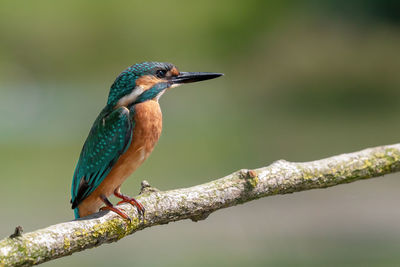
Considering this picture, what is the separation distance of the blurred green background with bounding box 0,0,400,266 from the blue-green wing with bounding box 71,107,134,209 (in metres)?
3.56

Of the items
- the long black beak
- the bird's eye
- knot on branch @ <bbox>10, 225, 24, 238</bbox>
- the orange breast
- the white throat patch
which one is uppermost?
the bird's eye

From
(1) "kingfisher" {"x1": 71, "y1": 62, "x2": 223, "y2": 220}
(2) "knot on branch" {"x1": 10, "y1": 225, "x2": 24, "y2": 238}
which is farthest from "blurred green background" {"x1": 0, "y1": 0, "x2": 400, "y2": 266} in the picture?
(2) "knot on branch" {"x1": 10, "y1": 225, "x2": 24, "y2": 238}

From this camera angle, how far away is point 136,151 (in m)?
2.04

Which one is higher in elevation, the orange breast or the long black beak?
the long black beak

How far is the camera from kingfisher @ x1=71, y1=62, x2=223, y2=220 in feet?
6.65

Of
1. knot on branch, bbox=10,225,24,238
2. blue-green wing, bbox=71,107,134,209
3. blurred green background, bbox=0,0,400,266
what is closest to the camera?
knot on branch, bbox=10,225,24,238

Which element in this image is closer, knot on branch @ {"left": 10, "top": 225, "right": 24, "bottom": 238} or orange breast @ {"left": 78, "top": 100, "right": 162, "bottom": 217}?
knot on branch @ {"left": 10, "top": 225, "right": 24, "bottom": 238}

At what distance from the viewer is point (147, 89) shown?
2113mm

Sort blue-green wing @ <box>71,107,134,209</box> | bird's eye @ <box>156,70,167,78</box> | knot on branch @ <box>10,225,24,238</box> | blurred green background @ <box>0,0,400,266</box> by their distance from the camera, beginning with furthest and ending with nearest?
blurred green background @ <box>0,0,400,266</box> → bird's eye @ <box>156,70,167,78</box> → blue-green wing @ <box>71,107,134,209</box> → knot on branch @ <box>10,225,24,238</box>

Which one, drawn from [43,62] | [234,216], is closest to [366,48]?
[43,62]

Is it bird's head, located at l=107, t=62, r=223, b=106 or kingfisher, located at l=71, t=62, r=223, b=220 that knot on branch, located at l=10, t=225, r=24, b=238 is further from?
bird's head, located at l=107, t=62, r=223, b=106

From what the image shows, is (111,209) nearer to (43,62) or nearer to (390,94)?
(390,94)

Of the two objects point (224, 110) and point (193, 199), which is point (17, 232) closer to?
point (193, 199)

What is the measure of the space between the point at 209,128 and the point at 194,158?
7.32 ft
